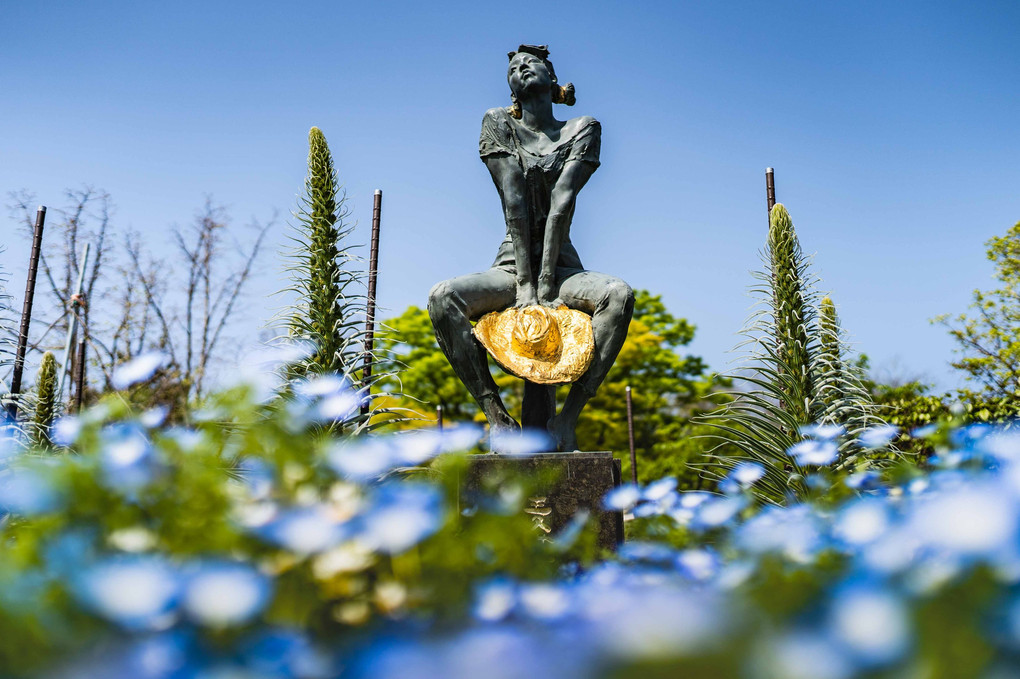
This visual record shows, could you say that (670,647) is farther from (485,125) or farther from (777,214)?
(777,214)

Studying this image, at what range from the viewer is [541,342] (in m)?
4.00

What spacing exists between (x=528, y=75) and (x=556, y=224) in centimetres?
103

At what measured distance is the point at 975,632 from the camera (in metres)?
0.76

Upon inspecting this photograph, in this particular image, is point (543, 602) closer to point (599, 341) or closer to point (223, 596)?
point (223, 596)

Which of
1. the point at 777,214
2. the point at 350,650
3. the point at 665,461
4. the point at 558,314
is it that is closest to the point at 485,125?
the point at 558,314

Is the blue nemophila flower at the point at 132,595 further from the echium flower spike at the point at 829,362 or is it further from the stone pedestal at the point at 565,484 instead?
the echium flower spike at the point at 829,362

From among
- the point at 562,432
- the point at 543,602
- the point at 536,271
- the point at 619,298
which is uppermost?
the point at 536,271

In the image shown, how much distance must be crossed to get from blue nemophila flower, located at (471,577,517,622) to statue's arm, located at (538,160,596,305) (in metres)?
3.26

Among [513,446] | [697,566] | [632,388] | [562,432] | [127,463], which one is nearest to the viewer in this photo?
[127,463]

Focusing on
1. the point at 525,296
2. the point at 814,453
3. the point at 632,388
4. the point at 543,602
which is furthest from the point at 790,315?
the point at 632,388

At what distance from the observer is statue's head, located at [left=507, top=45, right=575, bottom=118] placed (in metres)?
4.50

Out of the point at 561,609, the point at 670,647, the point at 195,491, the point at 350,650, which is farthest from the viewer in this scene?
the point at 195,491

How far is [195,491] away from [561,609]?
23.0 inches

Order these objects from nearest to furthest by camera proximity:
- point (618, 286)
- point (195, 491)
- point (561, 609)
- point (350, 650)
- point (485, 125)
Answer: point (350, 650)
point (561, 609)
point (195, 491)
point (618, 286)
point (485, 125)
